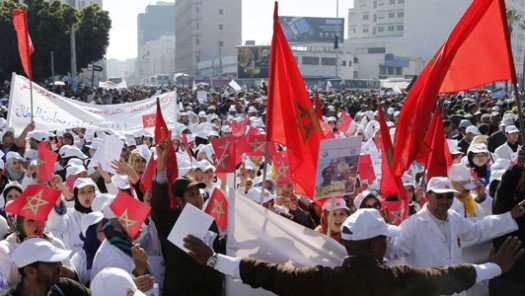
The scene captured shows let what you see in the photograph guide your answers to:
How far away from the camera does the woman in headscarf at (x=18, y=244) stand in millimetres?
4000

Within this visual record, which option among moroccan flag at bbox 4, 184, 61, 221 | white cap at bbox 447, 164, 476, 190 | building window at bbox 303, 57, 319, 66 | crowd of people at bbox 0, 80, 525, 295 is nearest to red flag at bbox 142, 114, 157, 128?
crowd of people at bbox 0, 80, 525, 295

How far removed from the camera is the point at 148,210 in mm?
4531

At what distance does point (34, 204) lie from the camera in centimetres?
457

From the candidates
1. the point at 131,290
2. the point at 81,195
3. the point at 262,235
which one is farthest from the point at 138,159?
the point at 131,290

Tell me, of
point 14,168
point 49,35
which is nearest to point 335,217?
point 14,168

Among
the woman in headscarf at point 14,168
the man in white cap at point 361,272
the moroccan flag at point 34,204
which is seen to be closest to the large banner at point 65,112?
A: the woman in headscarf at point 14,168

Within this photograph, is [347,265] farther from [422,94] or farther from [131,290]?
[422,94]

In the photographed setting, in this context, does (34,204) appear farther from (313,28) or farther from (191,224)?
(313,28)

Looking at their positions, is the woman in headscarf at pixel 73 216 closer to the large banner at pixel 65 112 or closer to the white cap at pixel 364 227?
the white cap at pixel 364 227

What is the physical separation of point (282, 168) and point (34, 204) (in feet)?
10.9

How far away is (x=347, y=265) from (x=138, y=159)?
525 cm

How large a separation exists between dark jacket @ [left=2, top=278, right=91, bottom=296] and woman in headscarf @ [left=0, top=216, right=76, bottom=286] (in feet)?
0.93

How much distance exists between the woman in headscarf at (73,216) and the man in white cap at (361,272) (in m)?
1.91

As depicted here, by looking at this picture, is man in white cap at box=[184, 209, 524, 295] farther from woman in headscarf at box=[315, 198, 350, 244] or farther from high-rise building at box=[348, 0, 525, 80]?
high-rise building at box=[348, 0, 525, 80]
